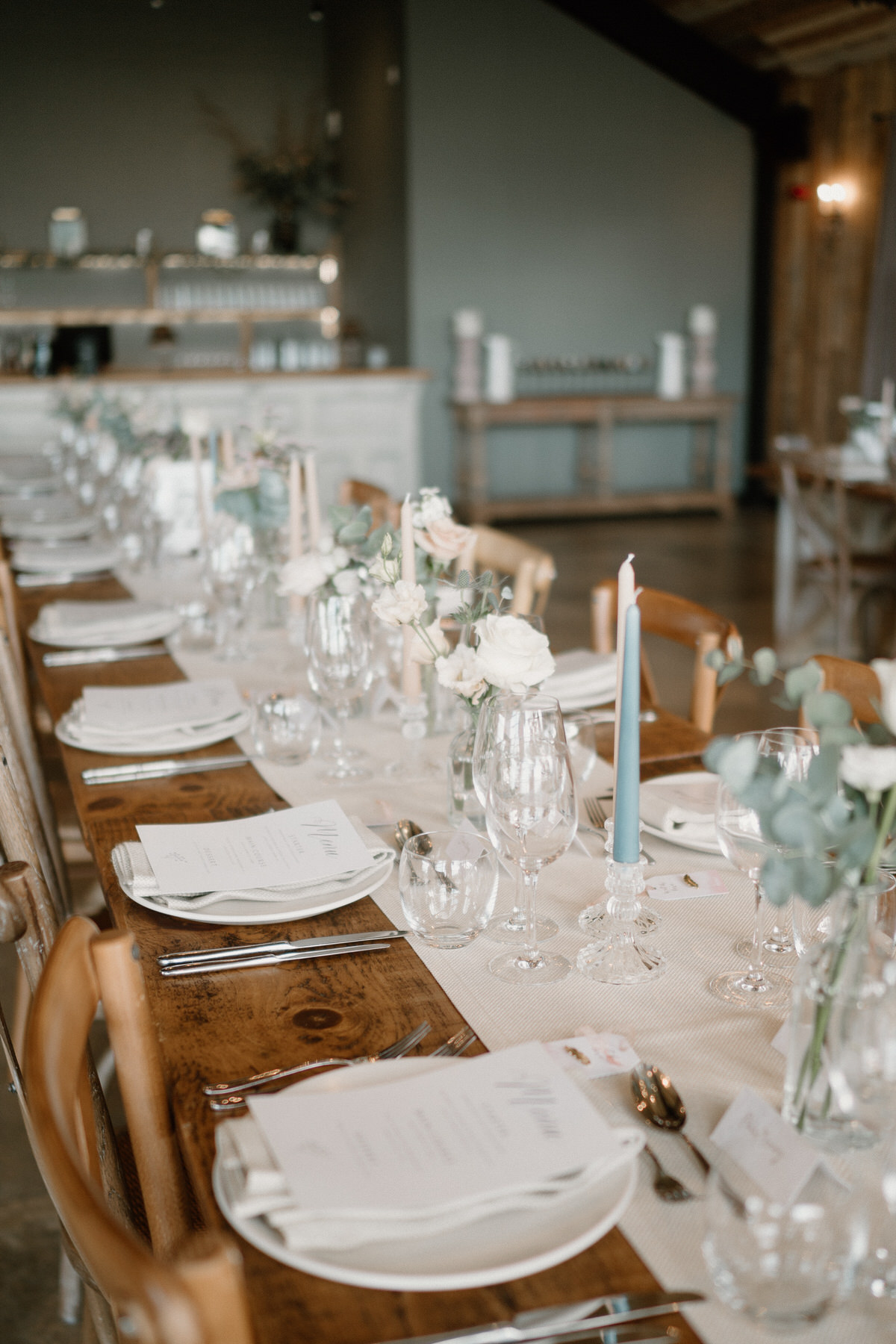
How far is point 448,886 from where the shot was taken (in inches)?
45.1

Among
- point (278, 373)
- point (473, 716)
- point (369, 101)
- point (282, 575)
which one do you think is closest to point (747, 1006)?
point (473, 716)

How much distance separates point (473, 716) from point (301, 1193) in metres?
0.73

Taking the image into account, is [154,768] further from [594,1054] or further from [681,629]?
[681,629]

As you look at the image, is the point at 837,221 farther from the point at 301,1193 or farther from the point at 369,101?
the point at 301,1193

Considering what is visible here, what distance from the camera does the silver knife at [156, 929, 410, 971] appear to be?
1.12m

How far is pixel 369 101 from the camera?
9438 millimetres

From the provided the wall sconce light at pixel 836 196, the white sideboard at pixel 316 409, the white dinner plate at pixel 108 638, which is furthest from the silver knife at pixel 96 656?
the wall sconce light at pixel 836 196

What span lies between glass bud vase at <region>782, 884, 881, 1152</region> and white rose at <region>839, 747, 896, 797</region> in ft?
0.23

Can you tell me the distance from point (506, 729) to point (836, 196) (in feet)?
29.4

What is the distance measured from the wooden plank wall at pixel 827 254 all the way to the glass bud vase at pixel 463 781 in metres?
8.25

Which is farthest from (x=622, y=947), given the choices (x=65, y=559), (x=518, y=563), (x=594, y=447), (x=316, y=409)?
(x=594, y=447)

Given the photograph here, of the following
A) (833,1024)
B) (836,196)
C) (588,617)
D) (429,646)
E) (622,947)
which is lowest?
(588,617)

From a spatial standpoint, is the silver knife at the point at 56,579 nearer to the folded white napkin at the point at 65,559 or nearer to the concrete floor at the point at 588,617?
the folded white napkin at the point at 65,559

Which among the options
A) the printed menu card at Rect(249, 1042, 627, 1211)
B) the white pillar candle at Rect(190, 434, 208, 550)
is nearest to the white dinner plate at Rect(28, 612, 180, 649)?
the white pillar candle at Rect(190, 434, 208, 550)
